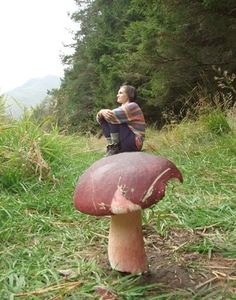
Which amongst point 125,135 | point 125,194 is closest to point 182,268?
point 125,194

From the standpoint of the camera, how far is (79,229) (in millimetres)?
2529

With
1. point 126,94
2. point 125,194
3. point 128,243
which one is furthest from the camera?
point 126,94

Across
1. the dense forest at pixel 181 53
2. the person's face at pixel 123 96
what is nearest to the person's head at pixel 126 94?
the person's face at pixel 123 96

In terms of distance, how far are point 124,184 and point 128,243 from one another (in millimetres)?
316

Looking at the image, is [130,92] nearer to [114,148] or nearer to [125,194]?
[114,148]

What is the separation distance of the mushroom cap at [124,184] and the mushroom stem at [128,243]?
20 centimetres

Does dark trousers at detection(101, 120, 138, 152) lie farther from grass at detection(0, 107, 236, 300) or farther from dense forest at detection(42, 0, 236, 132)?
dense forest at detection(42, 0, 236, 132)

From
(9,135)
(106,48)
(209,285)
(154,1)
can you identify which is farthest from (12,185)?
(106,48)

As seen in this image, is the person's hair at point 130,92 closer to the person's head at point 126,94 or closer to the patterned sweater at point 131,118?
the person's head at point 126,94

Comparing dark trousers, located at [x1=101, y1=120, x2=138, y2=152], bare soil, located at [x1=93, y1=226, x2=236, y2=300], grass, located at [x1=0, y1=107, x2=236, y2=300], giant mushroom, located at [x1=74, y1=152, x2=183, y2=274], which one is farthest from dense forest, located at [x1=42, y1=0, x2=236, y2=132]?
giant mushroom, located at [x1=74, y1=152, x2=183, y2=274]

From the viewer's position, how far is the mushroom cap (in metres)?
1.56

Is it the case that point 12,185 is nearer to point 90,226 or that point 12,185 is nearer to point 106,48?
point 90,226

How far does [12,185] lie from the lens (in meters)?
3.41

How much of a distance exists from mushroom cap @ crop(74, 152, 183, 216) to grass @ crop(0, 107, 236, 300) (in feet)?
1.17
